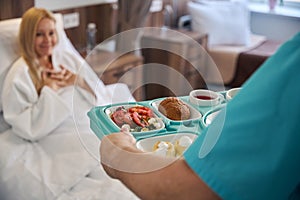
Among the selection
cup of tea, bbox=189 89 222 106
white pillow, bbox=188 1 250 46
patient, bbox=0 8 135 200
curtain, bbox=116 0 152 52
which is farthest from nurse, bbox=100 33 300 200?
white pillow, bbox=188 1 250 46

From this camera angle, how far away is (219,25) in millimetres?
3963

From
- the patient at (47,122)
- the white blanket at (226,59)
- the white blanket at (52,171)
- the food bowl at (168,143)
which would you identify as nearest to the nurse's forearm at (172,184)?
the food bowl at (168,143)

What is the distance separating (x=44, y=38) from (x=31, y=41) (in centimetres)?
8

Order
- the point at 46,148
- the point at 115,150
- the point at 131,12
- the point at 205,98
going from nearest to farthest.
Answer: the point at 115,150 < the point at 205,98 < the point at 46,148 < the point at 131,12

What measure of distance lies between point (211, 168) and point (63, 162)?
118 centimetres

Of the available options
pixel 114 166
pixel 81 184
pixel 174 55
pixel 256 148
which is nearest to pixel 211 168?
pixel 256 148

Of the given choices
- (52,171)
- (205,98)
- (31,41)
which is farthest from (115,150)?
(31,41)

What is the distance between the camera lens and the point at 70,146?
1.86 m

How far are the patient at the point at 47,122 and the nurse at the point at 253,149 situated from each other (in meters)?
0.73

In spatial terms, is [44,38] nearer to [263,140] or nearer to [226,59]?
[263,140]

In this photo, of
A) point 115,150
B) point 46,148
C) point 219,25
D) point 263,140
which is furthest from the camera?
point 219,25

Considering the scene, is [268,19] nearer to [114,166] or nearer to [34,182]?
[34,182]

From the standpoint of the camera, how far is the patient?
5.51 feet

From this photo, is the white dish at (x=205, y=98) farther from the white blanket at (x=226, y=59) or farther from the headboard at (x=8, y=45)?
the white blanket at (x=226, y=59)
